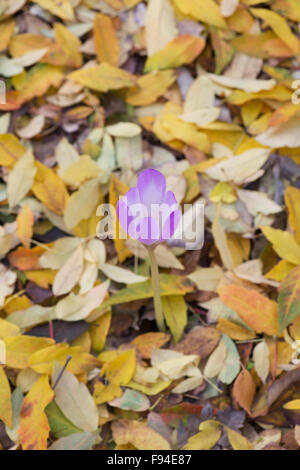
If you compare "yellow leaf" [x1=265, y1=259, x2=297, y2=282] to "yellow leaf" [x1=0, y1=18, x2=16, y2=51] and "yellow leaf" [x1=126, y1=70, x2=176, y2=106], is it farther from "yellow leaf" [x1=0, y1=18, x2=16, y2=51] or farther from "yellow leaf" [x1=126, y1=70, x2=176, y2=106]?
"yellow leaf" [x1=0, y1=18, x2=16, y2=51]

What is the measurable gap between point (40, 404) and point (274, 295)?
0.96 ft

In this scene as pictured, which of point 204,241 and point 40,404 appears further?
point 204,241

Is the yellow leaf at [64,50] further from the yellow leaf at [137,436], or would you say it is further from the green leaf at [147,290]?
the yellow leaf at [137,436]

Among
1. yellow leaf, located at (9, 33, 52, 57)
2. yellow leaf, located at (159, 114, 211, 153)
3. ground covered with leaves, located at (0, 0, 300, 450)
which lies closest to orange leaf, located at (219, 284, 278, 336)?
ground covered with leaves, located at (0, 0, 300, 450)

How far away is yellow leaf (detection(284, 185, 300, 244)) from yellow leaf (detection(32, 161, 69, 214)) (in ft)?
0.91

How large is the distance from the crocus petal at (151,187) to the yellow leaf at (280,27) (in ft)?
1.31

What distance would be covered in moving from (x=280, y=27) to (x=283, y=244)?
336mm

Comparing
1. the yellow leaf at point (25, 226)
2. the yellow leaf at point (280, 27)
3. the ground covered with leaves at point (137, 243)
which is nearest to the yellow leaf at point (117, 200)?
the ground covered with leaves at point (137, 243)

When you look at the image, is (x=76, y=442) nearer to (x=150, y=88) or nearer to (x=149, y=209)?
(x=149, y=209)

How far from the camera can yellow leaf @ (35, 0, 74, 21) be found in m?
0.86

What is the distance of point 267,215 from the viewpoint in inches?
29.0

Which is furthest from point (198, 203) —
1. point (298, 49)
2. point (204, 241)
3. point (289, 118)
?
point (298, 49)

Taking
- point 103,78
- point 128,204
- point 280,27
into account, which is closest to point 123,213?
point 128,204

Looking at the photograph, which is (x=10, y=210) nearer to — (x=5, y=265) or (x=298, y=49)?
(x=5, y=265)
